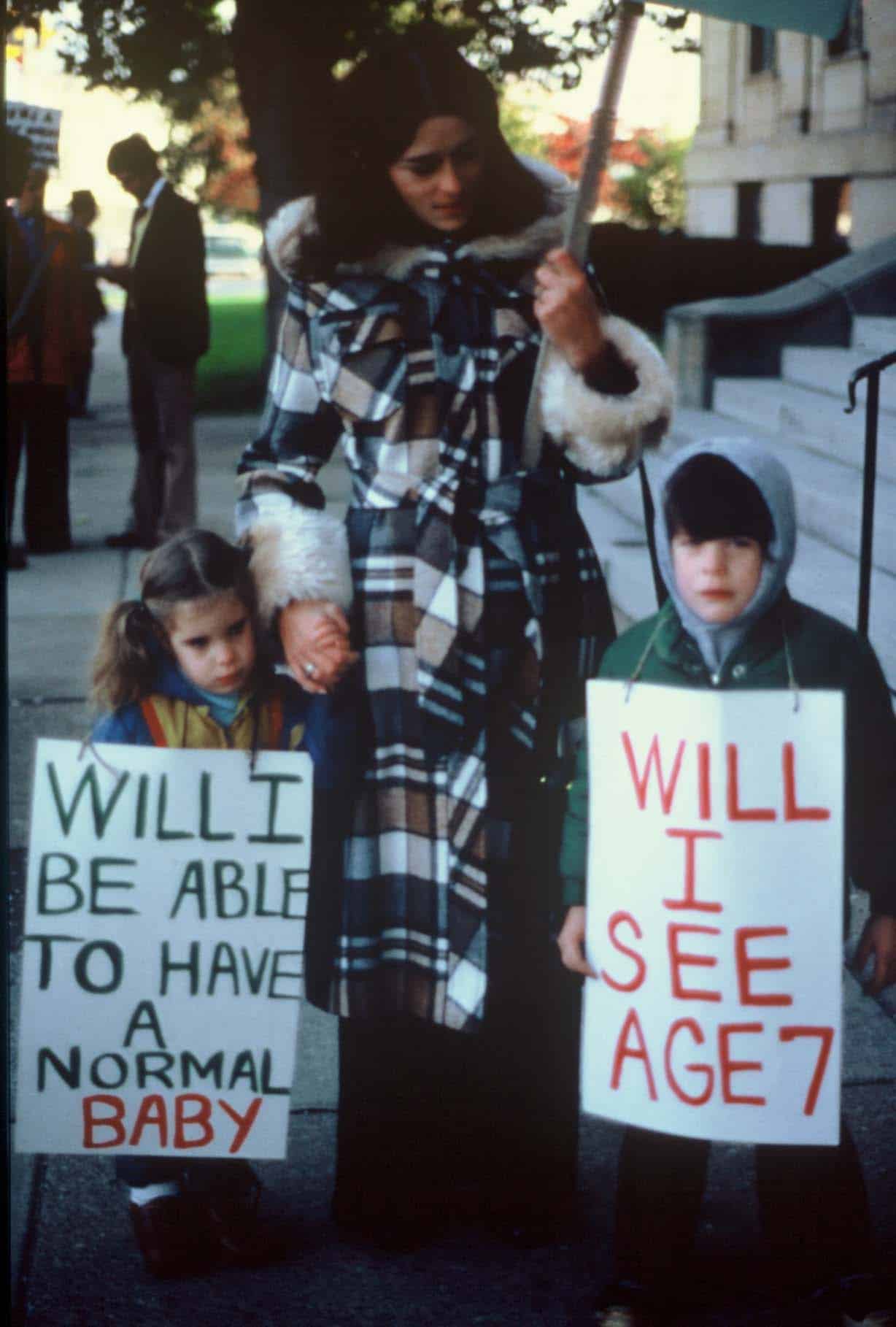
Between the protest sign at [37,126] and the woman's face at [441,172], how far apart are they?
0.68 m

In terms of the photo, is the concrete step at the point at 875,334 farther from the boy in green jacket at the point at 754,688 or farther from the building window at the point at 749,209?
the building window at the point at 749,209


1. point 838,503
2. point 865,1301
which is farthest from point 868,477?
point 865,1301

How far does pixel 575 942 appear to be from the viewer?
259cm

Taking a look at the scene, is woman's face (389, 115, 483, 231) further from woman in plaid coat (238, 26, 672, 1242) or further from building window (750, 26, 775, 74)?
building window (750, 26, 775, 74)

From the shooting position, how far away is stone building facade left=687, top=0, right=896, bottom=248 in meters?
7.12

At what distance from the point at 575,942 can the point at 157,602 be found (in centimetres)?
80

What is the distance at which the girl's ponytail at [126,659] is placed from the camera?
2.75 m

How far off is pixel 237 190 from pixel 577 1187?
2.73m

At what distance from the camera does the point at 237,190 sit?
15.5ft

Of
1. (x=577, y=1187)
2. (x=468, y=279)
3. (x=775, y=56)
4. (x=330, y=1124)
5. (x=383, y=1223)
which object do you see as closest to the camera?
(x=468, y=279)

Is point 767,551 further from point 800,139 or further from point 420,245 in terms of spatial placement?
point 800,139

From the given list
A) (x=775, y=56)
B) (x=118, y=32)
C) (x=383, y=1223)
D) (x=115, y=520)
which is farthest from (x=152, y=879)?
(x=115, y=520)

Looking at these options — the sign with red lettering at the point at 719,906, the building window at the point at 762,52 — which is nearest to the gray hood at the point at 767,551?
the sign with red lettering at the point at 719,906

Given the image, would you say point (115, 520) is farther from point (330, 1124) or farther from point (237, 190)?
point (330, 1124)
